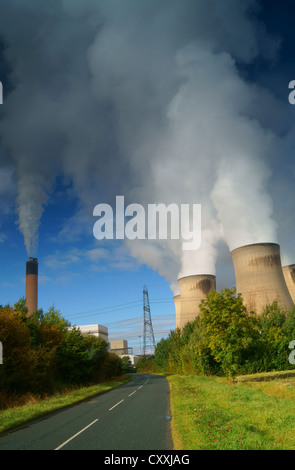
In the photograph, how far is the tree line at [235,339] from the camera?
68.2 feet

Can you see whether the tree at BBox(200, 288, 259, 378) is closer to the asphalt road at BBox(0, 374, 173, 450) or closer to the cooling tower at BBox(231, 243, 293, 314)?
the asphalt road at BBox(0, 374, 173, 450)

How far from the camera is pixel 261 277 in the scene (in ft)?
107

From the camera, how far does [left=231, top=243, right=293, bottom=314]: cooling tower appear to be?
32594 mm

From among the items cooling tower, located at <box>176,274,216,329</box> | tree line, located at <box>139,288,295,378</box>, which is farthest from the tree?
cooling tower, located at <box>176,274,216,329</box>

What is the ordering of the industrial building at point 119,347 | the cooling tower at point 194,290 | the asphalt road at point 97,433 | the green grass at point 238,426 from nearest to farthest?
the green grass at point 238,426
the asphalt road at point 97,433
the cooling tower at point 194,290
the industrial building at point 119,347

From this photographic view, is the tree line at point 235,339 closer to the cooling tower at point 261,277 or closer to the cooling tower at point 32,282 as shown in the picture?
the cooling tower at point 261,277

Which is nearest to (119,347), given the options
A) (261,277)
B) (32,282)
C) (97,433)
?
(32,282)

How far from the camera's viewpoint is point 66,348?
2495cm

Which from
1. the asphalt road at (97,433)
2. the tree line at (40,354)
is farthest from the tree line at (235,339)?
the asphalt road at (97,433)

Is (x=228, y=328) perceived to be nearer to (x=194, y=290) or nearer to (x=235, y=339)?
(x=235, y=339)

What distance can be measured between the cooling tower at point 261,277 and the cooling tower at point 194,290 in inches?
315

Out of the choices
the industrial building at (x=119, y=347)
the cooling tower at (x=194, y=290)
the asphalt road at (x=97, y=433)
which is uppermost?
the cooling tower at (x=194, y=290)

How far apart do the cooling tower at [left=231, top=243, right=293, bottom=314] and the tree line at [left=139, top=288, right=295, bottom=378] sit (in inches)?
39.1
